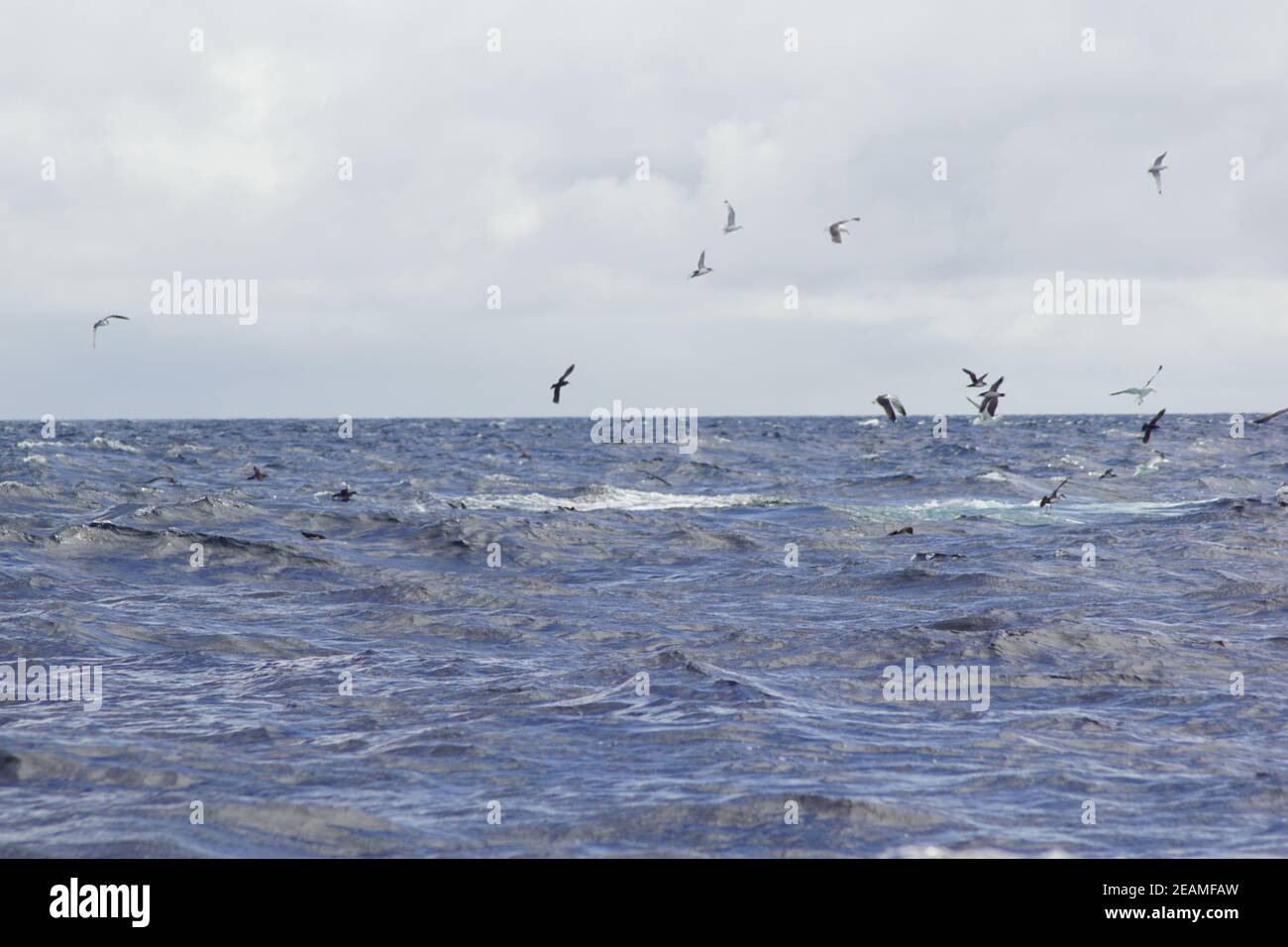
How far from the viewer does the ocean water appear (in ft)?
29.0

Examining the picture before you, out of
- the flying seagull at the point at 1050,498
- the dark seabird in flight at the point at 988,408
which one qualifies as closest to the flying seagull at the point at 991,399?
the dark seabird in flight at the point at 988,408

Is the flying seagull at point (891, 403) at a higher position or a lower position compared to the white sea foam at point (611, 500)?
higher

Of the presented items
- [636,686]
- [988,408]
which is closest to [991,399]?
[988,408]

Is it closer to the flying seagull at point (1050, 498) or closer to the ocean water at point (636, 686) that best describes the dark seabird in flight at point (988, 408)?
the ocean water at point (636, 686)

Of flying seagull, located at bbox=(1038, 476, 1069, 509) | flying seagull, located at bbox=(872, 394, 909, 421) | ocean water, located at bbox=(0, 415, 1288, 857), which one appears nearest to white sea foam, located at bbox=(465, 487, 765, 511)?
ocean water, located at bbox=(0, 415, 1288, 857)

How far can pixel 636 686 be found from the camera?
1294 centimetres

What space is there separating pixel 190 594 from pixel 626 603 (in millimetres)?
6573

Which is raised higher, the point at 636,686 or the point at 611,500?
the point at 611,500

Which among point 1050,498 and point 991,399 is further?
point 1050,498

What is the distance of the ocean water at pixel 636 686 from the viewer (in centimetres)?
884

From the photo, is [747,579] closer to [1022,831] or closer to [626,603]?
[626,603]

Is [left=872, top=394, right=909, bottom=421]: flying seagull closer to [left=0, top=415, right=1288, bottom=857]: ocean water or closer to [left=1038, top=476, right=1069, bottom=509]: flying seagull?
[left=0, top=415, right=1288, bottom=857]: ocean water

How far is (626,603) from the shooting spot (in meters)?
19.0

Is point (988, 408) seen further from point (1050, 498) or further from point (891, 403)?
point (1050, 498)
